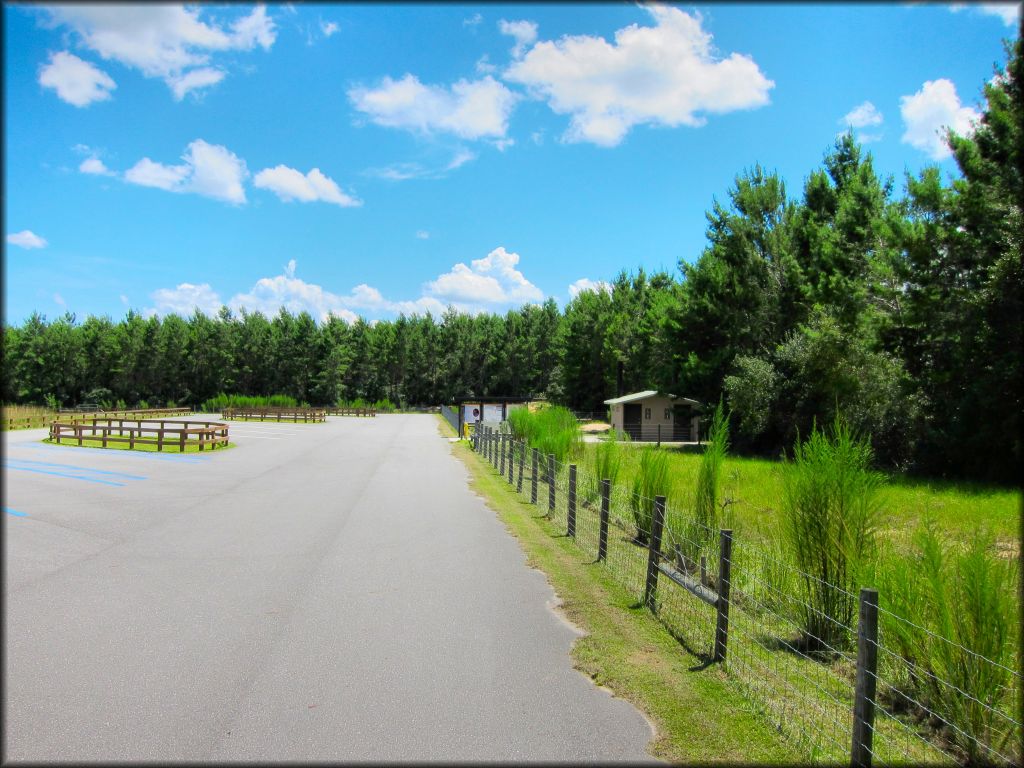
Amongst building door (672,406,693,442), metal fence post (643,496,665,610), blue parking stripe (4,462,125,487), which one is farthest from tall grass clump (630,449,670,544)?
building door (672,406,693,442)

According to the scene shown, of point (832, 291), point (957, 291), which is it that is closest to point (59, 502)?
point (957, 291)

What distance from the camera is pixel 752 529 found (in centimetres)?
1117

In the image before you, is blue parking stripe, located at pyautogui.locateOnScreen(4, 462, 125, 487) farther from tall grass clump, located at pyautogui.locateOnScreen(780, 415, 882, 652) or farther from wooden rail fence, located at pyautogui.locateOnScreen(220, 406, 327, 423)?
wooden rail fence, located at pyautogui.locateOnScreen(220, 406, 327, 423)

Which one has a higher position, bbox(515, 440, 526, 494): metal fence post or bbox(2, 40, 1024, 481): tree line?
bbox(2, 40, 1024, 481): tree line

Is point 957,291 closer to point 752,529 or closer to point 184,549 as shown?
point 752,529

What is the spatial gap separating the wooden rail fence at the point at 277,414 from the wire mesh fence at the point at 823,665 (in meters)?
47.9

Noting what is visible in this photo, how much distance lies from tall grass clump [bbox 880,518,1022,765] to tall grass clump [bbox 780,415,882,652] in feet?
2.89

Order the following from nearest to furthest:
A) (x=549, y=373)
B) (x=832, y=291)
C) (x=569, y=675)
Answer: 1. (x=569, y=675)
2. (x=832, y=291)
3. (x=549, y=373)

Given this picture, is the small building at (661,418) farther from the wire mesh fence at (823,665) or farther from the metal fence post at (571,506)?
the wire mesh fence at (823,665)

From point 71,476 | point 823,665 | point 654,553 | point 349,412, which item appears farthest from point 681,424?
point 823,665

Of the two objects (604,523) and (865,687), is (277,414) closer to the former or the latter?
(604,523)

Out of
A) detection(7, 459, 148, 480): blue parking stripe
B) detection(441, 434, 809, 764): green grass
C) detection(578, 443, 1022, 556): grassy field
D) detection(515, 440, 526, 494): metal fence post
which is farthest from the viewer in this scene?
detection(7, 459, 148, 480): blue parking stripe

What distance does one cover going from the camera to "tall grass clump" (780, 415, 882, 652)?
18.1 feet

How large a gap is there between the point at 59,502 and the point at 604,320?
60.7 meters
